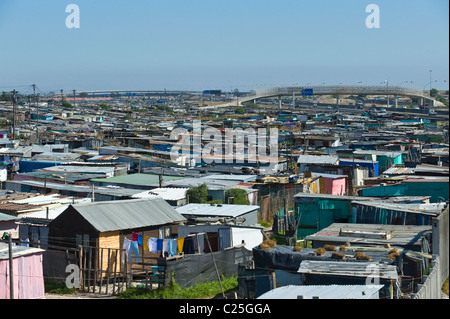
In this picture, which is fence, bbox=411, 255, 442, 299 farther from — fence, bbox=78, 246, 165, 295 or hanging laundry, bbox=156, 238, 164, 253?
hanging laundry, bbox=156, 238, 164, 253

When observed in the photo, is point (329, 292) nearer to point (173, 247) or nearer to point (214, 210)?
point (173, 247)

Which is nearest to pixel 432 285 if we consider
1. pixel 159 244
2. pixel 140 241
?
pixel 159 244

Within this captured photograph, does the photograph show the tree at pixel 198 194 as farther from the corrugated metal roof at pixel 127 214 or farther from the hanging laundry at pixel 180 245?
the hanging laundry at pixel 180 245

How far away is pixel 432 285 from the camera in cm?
869

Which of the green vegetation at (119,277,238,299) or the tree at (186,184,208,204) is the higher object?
the tree at (186,184,208,204)

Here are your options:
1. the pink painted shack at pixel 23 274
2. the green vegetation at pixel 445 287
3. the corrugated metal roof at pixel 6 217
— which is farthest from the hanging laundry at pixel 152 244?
the green vegetation at pixel 445 287

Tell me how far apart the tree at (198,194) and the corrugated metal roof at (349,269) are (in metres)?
7.38

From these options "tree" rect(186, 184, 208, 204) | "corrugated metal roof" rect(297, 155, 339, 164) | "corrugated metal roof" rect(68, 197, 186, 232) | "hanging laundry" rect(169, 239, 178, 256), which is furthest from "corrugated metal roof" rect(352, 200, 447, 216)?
"corrugated metal roof" rect(297, 155, 339, 164)

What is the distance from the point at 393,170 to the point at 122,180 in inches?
311

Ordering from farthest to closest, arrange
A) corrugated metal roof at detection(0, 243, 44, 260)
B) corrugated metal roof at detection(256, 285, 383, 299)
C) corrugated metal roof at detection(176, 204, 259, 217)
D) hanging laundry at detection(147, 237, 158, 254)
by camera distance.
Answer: corrugated metal roof at detection(176, 204, 259, 217) → hanging laundry at detection(147, 237, 158, 254) → corrugated metal roof at detection(0, 243, 44, 260) → corrugated metal roof at detection(256, 285, 383, 299)

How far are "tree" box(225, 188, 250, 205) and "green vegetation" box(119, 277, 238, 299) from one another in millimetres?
5865

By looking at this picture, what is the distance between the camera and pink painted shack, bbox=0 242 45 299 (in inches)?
380

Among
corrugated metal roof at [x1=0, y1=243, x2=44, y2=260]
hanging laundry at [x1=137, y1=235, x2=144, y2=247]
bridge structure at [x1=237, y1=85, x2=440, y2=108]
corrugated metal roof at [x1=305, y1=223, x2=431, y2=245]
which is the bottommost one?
hanging laundry at [x1=137, y1=235, x2=144, y2=247]

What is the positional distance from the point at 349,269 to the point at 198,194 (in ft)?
26.3
